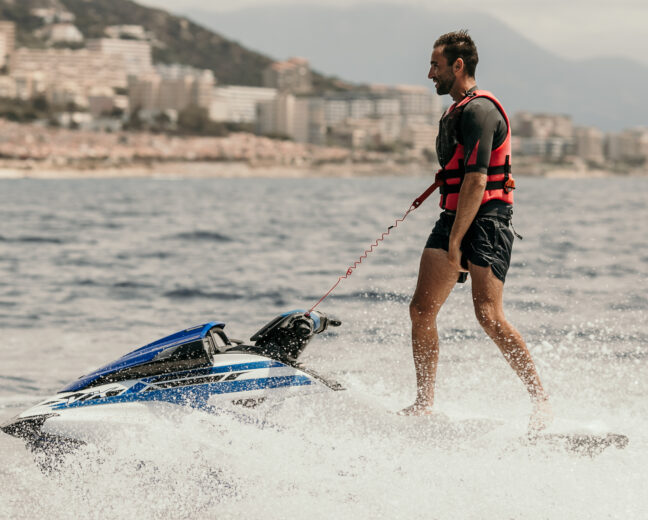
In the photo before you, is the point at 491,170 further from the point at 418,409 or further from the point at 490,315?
the point at 418,409

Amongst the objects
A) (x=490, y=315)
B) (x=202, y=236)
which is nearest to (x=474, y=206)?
Result: (x=490, y=315)

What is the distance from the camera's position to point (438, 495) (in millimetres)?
3547

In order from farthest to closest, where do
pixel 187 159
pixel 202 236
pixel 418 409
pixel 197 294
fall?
pixel 187 159 → pixel 202 236 → pixel 197 294 → pixel 418 409

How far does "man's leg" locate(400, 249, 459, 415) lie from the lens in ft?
13.7

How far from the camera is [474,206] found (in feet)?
13.0

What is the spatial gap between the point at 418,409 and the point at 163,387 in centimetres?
122

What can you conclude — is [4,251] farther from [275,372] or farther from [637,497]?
[637,497]

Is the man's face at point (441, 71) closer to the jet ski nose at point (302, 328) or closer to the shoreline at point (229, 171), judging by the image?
the jet ski nose at point (302, 328)

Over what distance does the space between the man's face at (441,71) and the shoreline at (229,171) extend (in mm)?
131388

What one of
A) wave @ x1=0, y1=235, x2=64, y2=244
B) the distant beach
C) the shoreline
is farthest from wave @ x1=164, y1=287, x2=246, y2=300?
the distant beach

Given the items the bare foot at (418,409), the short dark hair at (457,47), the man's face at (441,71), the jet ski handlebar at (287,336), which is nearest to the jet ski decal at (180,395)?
the jet ski handlebar at (287,336)

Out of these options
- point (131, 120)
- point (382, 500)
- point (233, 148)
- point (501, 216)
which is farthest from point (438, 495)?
point (131, 120)

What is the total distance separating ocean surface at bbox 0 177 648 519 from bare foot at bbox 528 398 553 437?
0.06 m

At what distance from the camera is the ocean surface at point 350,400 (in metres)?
3.59
